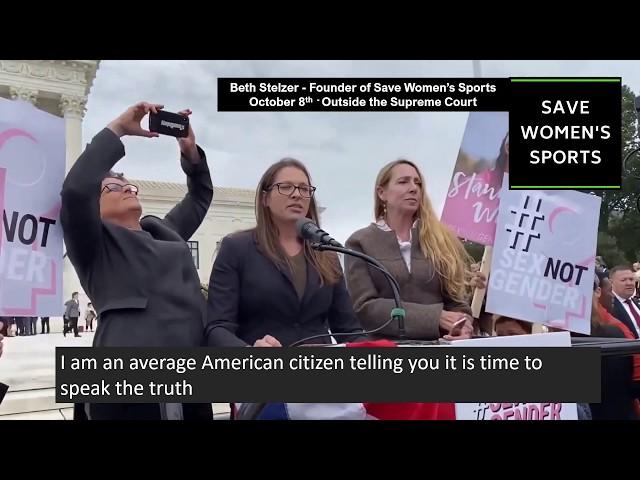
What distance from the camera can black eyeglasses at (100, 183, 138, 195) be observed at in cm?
234

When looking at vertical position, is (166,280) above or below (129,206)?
below

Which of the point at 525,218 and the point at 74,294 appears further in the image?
the point at 525,218

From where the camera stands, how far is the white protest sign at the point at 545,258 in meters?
2.56

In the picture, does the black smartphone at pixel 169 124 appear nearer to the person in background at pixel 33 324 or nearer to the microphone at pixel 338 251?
the microphone at pixel 338 251

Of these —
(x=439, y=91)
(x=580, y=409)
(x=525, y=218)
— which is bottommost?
(x=580, y=409)

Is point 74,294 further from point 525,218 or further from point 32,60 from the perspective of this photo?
point 525,218

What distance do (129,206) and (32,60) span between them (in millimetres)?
632

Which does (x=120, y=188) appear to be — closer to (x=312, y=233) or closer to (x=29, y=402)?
(x=312, y=233)

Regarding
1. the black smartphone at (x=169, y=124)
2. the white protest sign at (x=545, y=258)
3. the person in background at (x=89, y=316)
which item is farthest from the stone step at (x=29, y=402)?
the white protest sign at (x=545, y=258)

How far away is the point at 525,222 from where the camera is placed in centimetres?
259

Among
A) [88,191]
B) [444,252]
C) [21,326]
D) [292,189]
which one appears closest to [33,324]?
[21,326]

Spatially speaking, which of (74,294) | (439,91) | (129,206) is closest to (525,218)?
(439,91)

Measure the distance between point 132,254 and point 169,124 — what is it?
1.60 feet

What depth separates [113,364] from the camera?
2.34 meters
